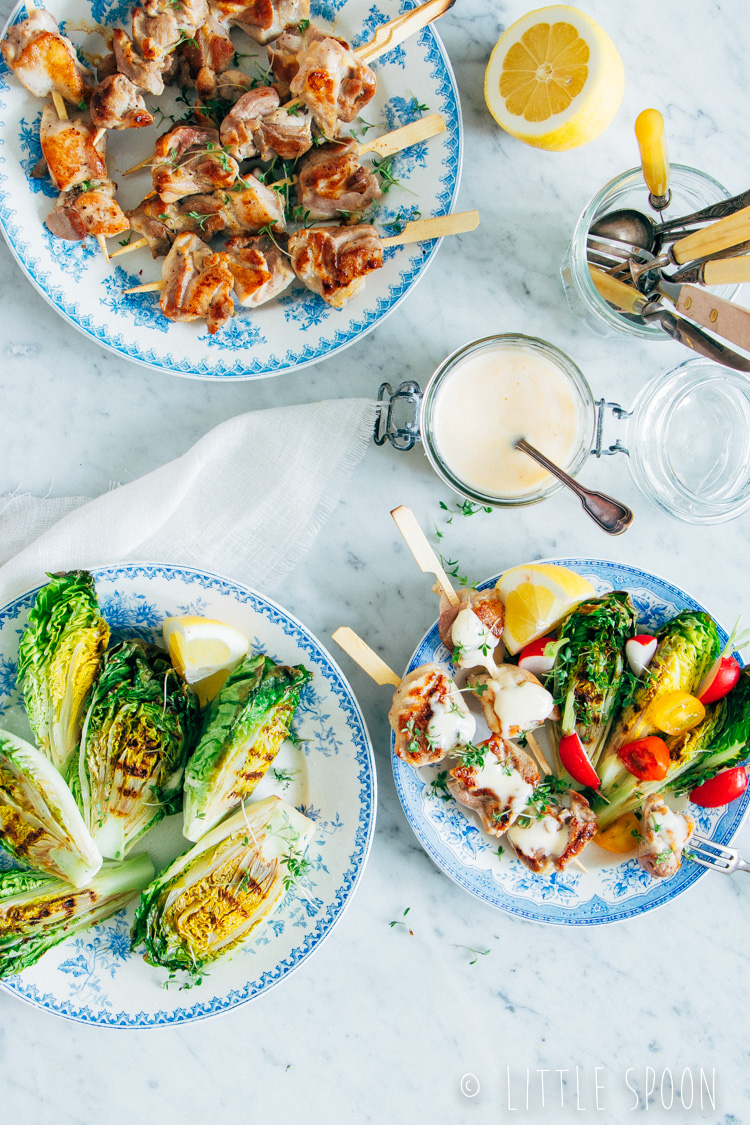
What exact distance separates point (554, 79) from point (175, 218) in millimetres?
1122

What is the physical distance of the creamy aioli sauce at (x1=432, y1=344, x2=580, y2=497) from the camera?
2.23m

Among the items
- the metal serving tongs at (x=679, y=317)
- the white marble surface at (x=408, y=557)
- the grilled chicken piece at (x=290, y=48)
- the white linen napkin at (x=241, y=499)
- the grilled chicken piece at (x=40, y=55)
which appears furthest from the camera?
the white marble surface at (x=408, y=557)

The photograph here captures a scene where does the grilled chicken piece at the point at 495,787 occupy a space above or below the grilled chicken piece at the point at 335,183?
below

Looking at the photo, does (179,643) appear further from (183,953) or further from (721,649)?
(721,649)

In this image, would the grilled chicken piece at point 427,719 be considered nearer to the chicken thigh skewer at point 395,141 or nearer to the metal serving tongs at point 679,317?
the metal serving tongs at point 679,317

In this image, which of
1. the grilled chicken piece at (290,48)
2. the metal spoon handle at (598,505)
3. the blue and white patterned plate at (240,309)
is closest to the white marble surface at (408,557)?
the blue and white patterned plate at (240,309)

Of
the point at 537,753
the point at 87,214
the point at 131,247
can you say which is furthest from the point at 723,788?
the point at 87,214

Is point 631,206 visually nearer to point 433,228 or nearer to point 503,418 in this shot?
point 433,228

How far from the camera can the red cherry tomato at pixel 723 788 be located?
2.24m

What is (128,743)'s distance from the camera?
215 centimetres

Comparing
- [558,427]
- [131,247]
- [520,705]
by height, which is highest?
[131,247]

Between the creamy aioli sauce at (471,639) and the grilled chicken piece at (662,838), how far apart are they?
0.64m

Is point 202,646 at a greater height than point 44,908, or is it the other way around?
point 202,646

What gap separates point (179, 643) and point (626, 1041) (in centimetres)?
198
